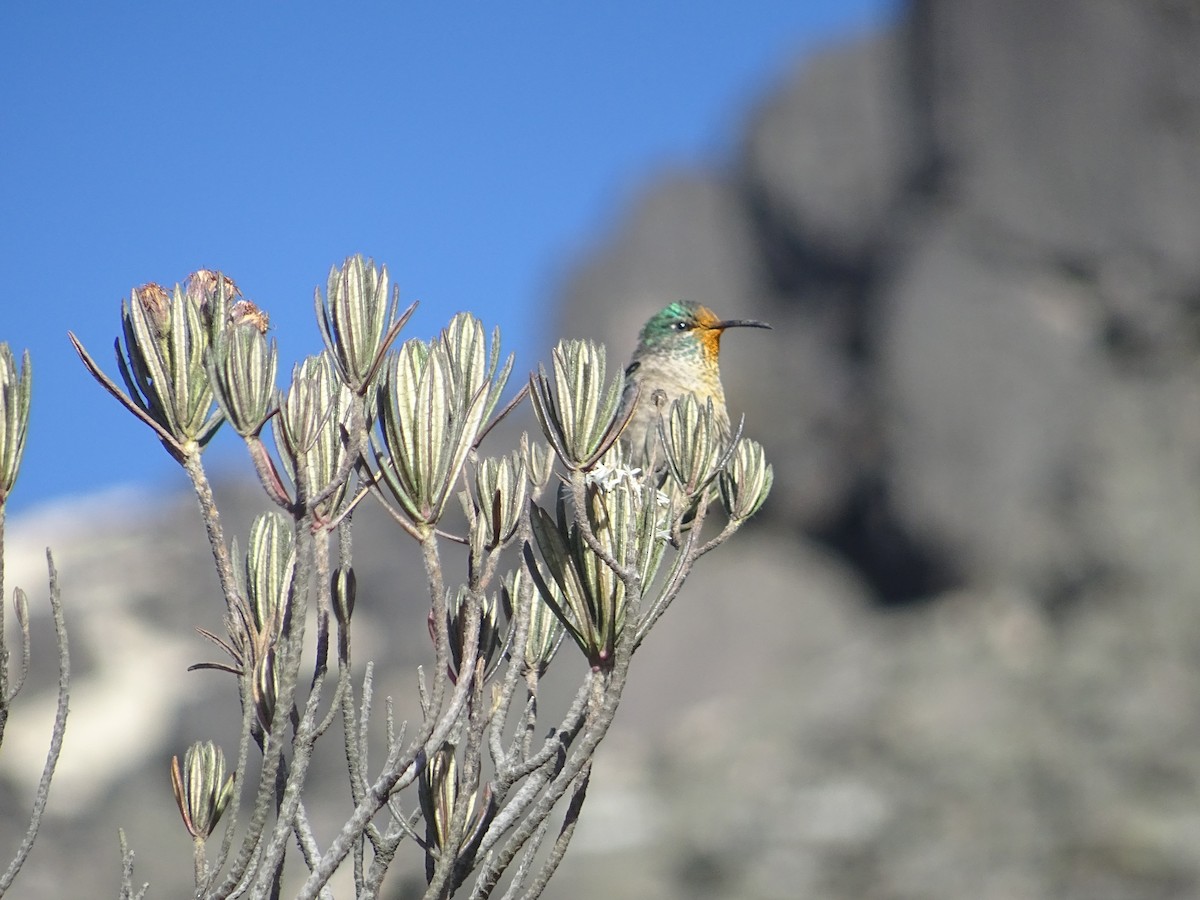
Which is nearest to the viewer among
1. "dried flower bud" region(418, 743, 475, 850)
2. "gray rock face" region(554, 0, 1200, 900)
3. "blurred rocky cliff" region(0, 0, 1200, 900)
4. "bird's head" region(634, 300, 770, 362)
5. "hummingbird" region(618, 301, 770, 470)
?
"dried flower bud" region(418, 743, 475, 850)

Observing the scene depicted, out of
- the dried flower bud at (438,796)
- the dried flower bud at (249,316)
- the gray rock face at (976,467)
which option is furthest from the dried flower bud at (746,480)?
the gray rock face at (976,467)

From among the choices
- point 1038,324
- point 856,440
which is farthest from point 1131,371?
point 856,440

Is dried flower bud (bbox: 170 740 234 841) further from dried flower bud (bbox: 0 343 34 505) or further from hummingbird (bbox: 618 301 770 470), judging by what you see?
hummingbird (bbox: 618 301 770 470)

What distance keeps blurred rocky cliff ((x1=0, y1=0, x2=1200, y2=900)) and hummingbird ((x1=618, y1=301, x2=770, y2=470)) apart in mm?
8898

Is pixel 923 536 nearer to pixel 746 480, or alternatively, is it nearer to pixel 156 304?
pixel 746 480

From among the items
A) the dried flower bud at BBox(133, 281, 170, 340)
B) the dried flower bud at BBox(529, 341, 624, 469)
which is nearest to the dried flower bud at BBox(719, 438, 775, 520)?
the dried flower bud at BBox(529, 341, 624, 469)

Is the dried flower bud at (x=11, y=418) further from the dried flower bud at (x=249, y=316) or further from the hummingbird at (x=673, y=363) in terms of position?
the hummingbird at (x=673, y=363)

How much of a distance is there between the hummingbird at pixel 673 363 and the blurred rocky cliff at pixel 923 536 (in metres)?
8.90

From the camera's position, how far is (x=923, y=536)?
2091 cm

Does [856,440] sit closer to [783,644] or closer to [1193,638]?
[783,644]

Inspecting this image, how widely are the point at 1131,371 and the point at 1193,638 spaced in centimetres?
474

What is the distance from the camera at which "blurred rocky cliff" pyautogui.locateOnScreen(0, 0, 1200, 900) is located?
49.4 ft

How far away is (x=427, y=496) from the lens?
2.13 m

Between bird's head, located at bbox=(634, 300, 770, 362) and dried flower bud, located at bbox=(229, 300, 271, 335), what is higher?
bird's head, located at bbox=(634, 300, 770, 362)
